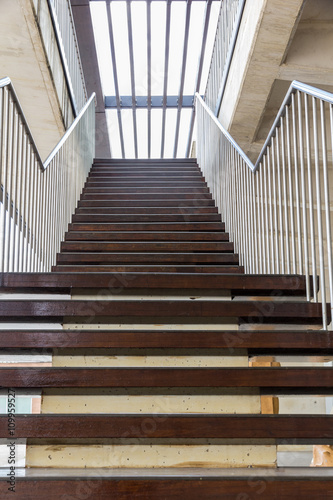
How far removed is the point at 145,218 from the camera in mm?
5242

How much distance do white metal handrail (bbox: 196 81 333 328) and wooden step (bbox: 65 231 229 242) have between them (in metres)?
0.18

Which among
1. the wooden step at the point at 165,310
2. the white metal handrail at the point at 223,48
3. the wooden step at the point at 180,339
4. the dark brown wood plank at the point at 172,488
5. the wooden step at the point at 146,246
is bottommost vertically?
the dark brown wood plank at the point at 172,488

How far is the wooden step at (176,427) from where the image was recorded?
1.88 meters

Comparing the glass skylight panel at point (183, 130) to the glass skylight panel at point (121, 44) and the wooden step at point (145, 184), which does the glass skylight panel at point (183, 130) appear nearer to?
the glass skylight panel at point (121, 44)

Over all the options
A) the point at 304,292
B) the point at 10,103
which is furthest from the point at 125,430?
the point at 10,103

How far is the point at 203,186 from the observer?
6426 mm

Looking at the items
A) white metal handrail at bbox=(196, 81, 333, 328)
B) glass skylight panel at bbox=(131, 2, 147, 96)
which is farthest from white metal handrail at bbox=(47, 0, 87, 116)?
white metal handrail at bbox=(196, 81, 333, 328)

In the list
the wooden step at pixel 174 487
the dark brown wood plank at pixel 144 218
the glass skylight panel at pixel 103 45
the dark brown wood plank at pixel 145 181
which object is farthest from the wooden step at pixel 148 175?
the wooden step at pixel 174 487

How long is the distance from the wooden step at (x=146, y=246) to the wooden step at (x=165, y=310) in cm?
175

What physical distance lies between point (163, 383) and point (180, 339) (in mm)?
280

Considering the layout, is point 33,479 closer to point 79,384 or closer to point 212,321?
point 79,384

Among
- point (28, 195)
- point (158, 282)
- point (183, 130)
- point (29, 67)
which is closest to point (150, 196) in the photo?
point (29, 67)

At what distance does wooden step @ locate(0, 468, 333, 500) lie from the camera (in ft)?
5.43

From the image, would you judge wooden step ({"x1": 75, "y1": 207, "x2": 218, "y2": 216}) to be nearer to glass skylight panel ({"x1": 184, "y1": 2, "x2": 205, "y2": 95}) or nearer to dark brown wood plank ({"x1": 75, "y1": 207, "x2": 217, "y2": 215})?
dark brown wood plank ({"x1": 75, "y1": 207, "x2": 217, "y2": 215})
